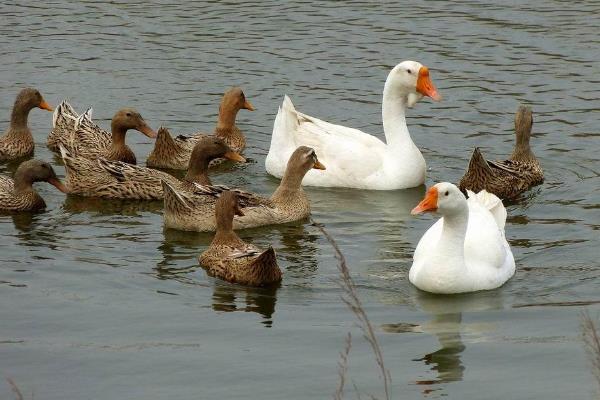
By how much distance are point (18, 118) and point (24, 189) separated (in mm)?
2149

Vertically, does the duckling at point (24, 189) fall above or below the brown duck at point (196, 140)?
below

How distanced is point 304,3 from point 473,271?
9910 millimetres

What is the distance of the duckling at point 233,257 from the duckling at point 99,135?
118 inches

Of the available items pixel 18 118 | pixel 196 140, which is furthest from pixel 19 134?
pixel 196 140

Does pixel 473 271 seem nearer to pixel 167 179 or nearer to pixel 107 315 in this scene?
pixel 107 315

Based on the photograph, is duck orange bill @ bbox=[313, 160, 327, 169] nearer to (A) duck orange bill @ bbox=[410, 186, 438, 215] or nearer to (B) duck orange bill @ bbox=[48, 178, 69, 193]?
(B) duck orange bill @ bbox=[48, 178, 69, 193]

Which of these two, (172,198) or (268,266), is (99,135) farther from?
(268,266)

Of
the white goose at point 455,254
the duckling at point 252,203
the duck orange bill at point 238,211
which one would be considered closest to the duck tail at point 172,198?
the duckling at point 252,203

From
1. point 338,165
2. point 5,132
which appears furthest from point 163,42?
point 338,165

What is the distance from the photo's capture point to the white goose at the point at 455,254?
10617 millimetres

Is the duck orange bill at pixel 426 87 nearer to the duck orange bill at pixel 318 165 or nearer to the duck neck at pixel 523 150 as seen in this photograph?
the duck neck at pixel 523 150

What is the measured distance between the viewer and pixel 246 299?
10625mm

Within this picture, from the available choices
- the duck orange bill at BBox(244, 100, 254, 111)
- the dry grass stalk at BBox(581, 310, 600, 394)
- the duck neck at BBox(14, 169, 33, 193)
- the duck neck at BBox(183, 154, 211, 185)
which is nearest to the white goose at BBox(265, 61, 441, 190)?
the duck neck at BBox(183, 154, 211, 185)

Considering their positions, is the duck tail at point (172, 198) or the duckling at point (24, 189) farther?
the duckling at point (24, 189)
